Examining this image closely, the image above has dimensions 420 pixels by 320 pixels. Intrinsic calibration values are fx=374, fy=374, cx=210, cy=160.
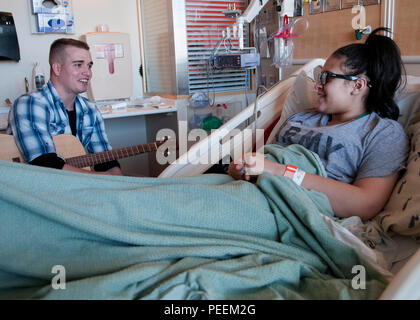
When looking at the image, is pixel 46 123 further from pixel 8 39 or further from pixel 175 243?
pixel 175 243

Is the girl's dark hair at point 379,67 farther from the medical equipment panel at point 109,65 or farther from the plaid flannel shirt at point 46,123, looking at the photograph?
the medical equipment panel at point 109,65

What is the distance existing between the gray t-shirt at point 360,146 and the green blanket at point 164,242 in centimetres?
32

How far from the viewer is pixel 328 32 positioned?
7.30 ft

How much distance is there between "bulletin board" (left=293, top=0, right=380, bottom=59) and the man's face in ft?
4.42

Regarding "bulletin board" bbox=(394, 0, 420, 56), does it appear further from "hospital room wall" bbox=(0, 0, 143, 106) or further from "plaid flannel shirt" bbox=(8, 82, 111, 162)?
"hospital room wall" bbox=(0, 0, 143, 106)

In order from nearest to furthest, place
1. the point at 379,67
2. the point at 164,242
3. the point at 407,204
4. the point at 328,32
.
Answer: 1. the point at 164,242
2. the point at 407,204
3. the point at 379,67
4. the point at 328,32

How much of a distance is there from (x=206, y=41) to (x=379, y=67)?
1.78 meters

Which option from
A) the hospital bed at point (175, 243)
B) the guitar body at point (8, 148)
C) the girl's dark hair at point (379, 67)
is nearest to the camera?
the hospital bed at point (175, 243)

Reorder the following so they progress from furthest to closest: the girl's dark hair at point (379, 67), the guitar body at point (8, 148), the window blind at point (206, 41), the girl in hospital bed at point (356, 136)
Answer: the window blind at point (206, 41), the guitar body at point (8, 148), the girl's dark hair at point (379, 67), the girl in hospital bed at point (356, 136)

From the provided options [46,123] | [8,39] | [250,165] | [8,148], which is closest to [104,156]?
[46,123]

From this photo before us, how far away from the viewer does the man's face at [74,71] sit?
2.10 metres

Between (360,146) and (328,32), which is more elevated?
(328,32)

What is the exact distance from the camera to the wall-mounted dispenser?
2535mm

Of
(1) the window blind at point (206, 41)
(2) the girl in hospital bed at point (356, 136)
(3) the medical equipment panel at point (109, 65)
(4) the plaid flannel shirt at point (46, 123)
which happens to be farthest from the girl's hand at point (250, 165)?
(3) the medical equipment panel at point (109, 65)
